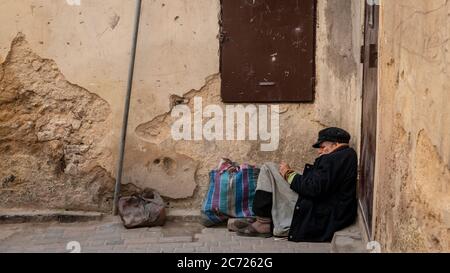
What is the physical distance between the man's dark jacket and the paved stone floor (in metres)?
0.13

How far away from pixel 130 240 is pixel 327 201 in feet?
4.92

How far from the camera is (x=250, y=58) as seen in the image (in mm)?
5352

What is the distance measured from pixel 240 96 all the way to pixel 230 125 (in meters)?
0.26

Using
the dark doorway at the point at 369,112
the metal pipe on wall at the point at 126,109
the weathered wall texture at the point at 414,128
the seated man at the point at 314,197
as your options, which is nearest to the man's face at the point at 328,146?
the seated man at the point at 314,197

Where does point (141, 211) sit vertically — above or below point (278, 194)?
below

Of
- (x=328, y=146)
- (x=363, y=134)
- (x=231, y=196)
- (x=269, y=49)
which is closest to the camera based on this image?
(x=363, y=134)

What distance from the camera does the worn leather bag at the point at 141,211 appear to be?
5148 mm

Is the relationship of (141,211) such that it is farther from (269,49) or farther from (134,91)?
(269,49)

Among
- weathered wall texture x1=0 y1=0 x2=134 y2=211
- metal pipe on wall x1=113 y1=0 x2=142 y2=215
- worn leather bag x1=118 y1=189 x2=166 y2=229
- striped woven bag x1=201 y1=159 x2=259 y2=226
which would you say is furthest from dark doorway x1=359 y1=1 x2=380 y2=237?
weathered wall texture x1=0 y1=0 x2=134 y2=211

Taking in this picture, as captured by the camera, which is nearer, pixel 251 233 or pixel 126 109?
pixel 251 233

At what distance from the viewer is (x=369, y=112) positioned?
14.1 ft

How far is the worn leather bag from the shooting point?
5148 mm

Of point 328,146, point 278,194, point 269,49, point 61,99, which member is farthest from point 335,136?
point 61,99

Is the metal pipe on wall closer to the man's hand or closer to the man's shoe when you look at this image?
the man's shoe
